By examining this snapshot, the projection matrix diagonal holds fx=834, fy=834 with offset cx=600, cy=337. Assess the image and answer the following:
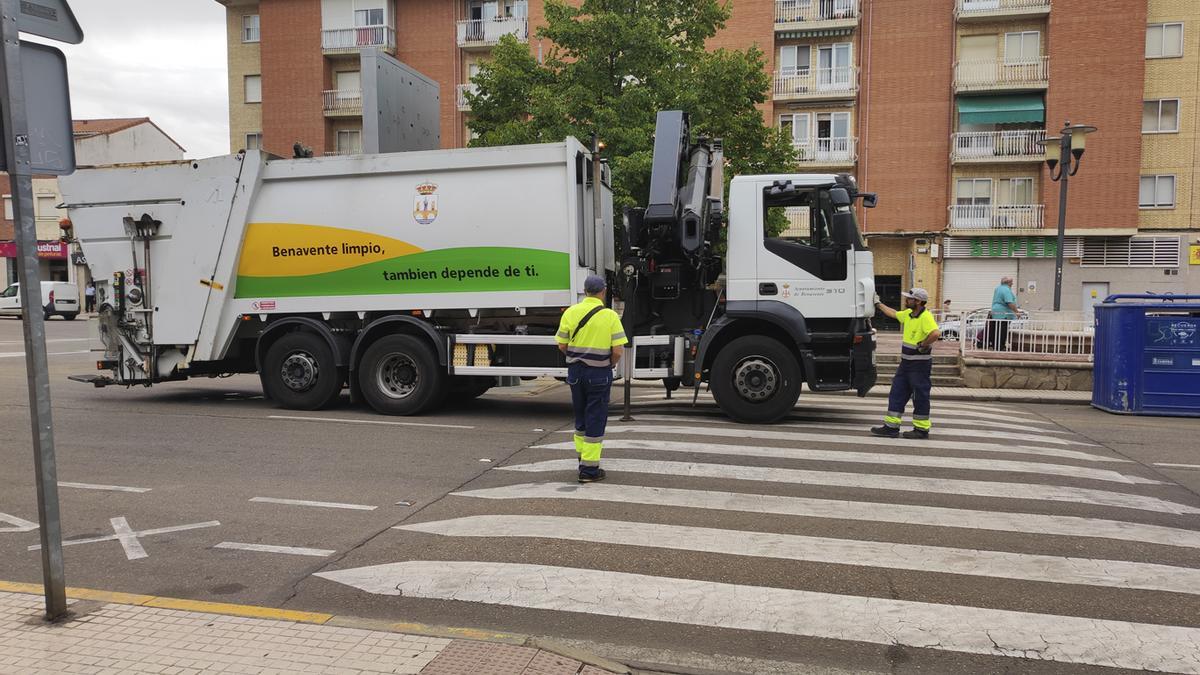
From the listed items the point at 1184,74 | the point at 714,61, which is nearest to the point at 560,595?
the point at 714,61

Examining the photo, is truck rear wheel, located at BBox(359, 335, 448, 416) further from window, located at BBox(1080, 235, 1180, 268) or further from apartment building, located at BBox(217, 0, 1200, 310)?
window, located at BBox(1080, 235, 1180, 268)

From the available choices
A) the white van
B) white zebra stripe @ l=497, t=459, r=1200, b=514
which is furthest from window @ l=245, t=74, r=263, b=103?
white zebra stripe @ l=497, t=459, r=1200, b=514

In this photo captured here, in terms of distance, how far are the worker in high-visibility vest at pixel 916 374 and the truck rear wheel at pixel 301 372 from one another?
21.6 ft

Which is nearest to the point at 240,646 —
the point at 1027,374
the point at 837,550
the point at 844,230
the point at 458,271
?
the point at 837,550

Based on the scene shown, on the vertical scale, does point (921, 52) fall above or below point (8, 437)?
above

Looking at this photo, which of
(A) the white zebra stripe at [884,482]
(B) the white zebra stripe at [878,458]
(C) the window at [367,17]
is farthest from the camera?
(C) the window at [367,17]

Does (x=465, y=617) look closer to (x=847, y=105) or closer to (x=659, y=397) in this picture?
(x=659, y=397)

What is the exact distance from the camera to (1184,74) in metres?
30.3

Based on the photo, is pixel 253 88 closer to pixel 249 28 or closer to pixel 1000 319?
pixel 249 28

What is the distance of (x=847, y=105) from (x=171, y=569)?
3153 centimetres

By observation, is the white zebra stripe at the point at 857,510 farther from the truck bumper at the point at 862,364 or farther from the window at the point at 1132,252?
the window at the point at 1132,252

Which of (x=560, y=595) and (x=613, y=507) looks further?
(x=613, y=507)

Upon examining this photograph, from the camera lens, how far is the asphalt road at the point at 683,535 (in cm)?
403

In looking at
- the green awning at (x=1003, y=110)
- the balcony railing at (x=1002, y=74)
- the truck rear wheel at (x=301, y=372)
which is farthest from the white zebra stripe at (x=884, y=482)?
the balcony railing at (x=1002, y=74)
